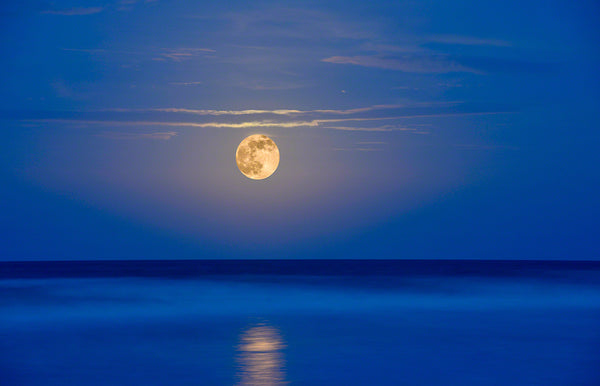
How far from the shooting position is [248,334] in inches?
534

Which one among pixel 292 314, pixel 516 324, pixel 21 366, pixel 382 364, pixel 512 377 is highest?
pixel 292 314

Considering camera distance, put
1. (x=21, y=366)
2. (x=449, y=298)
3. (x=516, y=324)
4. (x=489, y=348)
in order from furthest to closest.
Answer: (x=449, y=298)
(x=516, y=324)
(x=489, y=348)
(x=21, y=366)

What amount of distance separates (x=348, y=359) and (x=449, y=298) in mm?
15119

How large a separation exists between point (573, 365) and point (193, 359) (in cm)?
623

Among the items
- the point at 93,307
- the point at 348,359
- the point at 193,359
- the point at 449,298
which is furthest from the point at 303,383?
the point at 449,298

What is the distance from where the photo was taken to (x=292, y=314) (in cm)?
1780

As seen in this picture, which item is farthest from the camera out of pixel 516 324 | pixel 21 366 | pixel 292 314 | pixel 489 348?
pixel 292 314

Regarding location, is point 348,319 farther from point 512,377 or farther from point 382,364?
point 512,377

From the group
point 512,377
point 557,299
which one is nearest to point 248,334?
point 512,377

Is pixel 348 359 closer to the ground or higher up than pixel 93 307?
closer to the ground

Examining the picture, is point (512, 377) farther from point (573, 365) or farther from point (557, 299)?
point (557, 299)

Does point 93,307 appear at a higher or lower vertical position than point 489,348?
higher

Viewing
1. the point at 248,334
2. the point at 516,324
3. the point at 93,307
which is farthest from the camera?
the point at 93,307

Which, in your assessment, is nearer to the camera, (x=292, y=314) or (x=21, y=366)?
(x=21, y=366)
